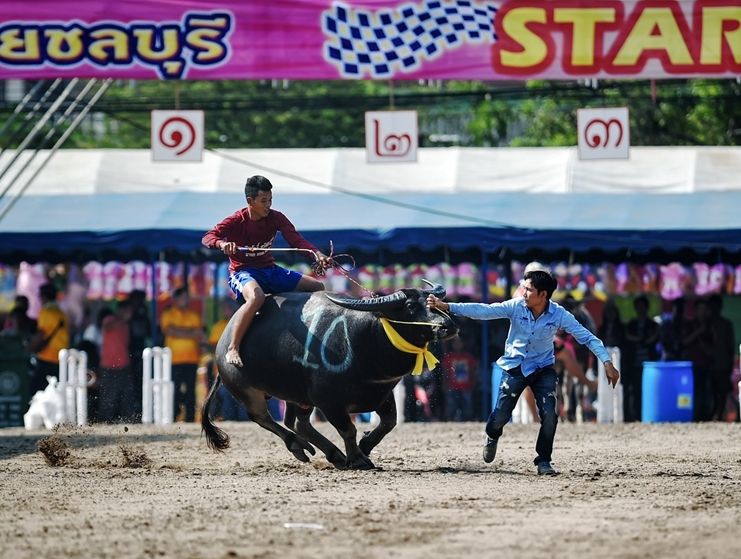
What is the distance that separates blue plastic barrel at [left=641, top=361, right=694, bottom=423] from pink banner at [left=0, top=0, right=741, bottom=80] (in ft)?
15.1

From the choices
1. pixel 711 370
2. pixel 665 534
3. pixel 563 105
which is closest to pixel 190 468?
pixel 665 534

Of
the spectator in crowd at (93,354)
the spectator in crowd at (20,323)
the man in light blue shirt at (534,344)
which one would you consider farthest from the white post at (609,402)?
the man in light blue shirt at (534,344)

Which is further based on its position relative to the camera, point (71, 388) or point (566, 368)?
point (71, 388)

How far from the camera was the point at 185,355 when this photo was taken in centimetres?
2216

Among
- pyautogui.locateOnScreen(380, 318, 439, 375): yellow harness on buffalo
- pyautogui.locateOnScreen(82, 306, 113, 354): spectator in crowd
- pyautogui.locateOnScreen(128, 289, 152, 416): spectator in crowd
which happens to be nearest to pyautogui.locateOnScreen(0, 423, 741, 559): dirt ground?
pyautogui.locateOnScreen(380, 318, 439, 375): yellow harness on buffalo

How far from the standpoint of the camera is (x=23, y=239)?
72.2 ft

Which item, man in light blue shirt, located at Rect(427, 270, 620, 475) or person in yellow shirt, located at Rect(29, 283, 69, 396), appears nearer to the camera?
man in light blue shirt, located at Rect(427, 270, 620, 475)

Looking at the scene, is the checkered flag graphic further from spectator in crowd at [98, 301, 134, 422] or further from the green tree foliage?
the green tree foliage

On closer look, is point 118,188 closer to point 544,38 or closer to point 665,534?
point 544,38

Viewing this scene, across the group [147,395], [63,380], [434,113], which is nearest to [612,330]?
[147,395]

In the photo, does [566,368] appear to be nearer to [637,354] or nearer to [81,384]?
[637,354]

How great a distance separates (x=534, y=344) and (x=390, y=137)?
8260 mm

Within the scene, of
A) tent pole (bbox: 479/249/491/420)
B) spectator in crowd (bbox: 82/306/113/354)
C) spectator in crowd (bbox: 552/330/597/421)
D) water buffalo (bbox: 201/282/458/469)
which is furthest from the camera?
spectator in crowd (bbox: 82/306/113/354)

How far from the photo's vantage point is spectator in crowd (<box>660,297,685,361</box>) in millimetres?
23016
